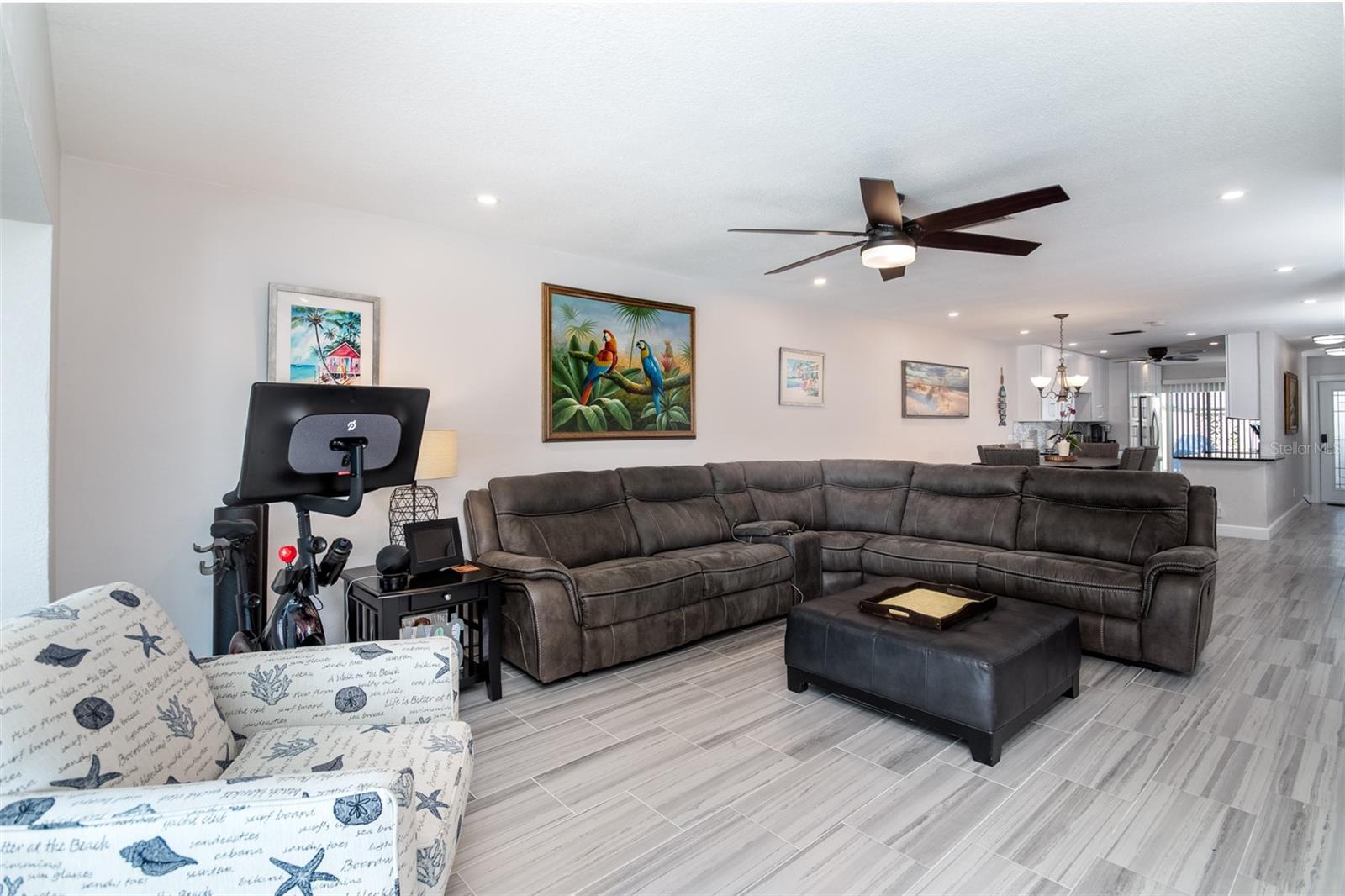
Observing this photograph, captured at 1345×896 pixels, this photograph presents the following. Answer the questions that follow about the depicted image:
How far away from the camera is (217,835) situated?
107 centimetres

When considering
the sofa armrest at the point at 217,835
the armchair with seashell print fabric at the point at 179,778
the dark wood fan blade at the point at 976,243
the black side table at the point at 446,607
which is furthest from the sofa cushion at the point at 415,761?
the dark wood fan blade at the point at 976,243

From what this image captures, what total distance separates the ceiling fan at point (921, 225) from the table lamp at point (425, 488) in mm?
1859

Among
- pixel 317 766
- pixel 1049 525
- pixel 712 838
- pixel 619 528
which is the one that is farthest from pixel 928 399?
pixel 317 766

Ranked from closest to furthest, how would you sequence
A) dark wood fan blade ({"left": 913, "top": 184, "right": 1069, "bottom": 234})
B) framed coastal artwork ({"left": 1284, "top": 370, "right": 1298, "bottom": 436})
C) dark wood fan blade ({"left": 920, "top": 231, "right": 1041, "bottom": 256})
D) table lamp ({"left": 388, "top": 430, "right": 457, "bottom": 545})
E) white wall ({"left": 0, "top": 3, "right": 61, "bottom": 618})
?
white wall ({"left": 0, "top": 3, "right": 61, "bottom": 618}) < dark wood fan blade ({"left": 913, "top": 184, "right": 1069, "bottom": 234}) < dark wood fan blade ({"left": 920, "top": 231, "right": 1041, "bottom": 256}) < table lamp ({"left": 388, "top": 430, "right": 457, "bottom": 545}) < framed coastal artwork ({"left": 1284, "top": 370, "right": 1298, "bottom": 436})

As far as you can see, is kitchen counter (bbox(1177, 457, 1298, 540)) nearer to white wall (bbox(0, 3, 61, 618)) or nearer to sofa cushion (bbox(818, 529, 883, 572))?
sofa cushion (bbox(818, 529, 883, 572))

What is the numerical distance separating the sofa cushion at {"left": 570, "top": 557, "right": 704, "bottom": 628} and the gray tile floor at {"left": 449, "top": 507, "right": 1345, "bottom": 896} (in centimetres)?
34

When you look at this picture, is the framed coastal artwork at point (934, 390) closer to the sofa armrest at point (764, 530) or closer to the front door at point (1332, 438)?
the sofa armrest at point (764, 530)

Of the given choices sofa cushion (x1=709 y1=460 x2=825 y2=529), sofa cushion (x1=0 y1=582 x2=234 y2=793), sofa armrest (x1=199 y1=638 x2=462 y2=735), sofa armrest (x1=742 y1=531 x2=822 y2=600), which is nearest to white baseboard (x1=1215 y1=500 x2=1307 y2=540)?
sofa cushion (x1=709 y1=460 x2=825 y2=529)

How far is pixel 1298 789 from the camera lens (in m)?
2.24

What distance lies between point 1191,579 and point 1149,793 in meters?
1.48

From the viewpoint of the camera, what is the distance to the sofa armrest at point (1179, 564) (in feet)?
10.5

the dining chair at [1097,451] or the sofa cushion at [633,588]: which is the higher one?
the dining chair at [1097,451]

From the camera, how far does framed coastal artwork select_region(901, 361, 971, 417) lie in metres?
7.45

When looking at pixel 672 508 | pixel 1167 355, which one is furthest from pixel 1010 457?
pixel 1167 355
